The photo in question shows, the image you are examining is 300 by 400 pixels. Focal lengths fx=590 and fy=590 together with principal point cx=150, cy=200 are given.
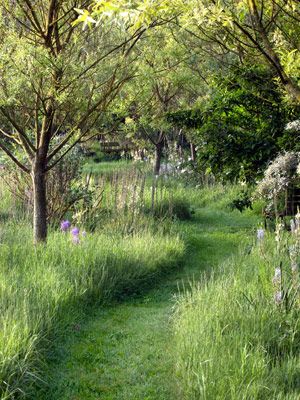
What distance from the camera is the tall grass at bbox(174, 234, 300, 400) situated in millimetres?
3705

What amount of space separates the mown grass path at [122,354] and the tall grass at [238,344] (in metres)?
0.17

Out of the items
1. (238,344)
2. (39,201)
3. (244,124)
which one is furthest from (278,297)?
(244,124)

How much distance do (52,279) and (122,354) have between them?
1132 mm

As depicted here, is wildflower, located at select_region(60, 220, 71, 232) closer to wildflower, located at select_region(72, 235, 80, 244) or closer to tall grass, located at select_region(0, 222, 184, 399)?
tall grass, located at select_region(0, 222, 184, 399)

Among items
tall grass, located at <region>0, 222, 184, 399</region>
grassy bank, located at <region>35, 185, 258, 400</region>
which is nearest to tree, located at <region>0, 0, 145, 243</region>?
tall grass, located at <region>0, 222, 184, 399</region>

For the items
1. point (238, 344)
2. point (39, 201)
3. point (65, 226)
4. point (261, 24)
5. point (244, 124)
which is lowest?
point (238, 344)

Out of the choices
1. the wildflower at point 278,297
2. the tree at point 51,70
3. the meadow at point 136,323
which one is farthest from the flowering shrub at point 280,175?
the wildflower at point 278,297

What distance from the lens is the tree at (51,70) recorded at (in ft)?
19.0

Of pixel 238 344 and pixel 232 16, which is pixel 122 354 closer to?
pixel 238 344

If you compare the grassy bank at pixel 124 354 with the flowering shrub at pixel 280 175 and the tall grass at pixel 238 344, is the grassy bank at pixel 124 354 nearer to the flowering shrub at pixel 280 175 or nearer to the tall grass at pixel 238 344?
the tall grass at pixel 238 344

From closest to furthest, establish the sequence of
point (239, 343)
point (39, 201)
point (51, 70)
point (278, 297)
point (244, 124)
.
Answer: point (239, 343), point (278, 297), point (51, 70), point (39, 201), point (244, 124)

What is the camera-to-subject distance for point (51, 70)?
229 inches

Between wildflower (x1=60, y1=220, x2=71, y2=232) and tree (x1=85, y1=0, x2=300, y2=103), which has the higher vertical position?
tree (x1=85, y1=0, x2=300, y2=103)

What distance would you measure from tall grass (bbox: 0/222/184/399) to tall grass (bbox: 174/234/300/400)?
1034 mm
